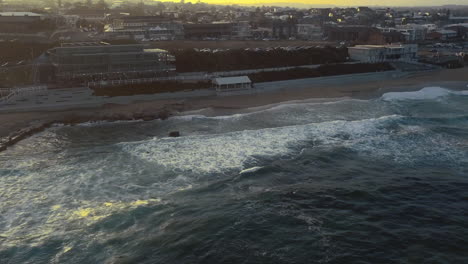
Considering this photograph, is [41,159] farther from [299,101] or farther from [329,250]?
[299,101]

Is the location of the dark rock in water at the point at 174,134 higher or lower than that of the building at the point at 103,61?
lower

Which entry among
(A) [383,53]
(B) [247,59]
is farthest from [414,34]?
(B) [247,59]

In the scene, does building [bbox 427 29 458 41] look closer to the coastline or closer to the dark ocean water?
the coastline

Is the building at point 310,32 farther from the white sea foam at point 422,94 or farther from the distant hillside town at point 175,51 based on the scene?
the white sea foam at point 422,94

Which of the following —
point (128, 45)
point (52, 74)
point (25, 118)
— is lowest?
point (25, 118)

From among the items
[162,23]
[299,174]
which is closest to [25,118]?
[299,174]

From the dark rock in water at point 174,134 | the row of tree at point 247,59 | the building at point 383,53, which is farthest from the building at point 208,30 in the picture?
the dark rock in water at point 174,134

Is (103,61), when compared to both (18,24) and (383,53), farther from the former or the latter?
(383,53)
